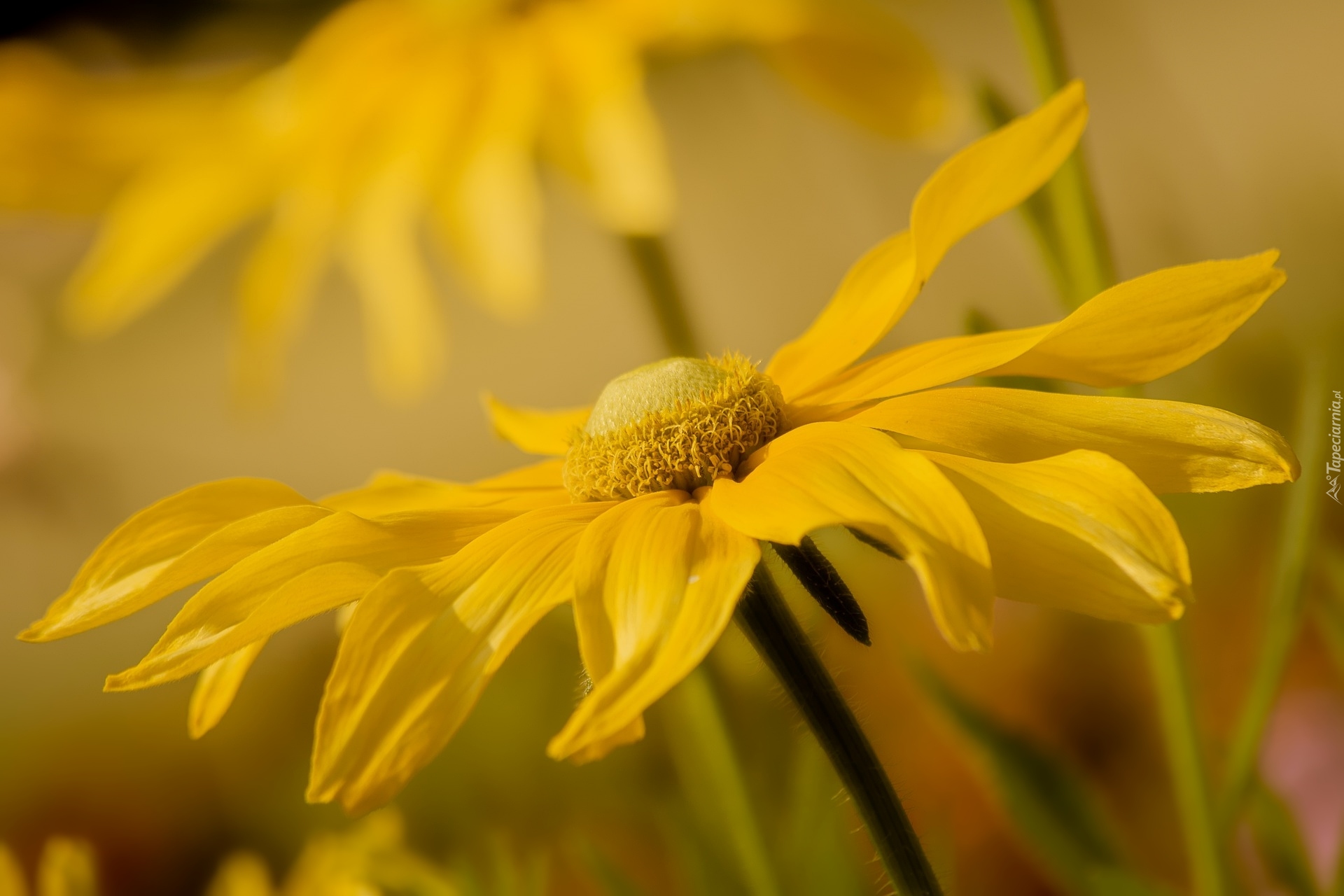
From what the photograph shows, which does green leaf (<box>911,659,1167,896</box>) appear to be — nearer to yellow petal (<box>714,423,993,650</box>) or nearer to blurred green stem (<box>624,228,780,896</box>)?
blurred green stem (<box>624,228,780,896</box>)

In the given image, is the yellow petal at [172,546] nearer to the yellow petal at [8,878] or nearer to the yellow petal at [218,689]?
the yellow petal at [218,689]

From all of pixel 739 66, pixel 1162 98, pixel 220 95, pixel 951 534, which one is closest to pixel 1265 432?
pixel 951 534

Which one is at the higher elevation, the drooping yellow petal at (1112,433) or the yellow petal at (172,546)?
the yellow petal at (172,546)

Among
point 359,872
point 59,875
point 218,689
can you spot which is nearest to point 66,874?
point 59,875

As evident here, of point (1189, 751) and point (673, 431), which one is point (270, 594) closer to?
point (673, 431)

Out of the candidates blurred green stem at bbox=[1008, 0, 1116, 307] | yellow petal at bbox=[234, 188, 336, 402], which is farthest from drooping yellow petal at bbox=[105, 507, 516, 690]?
yellow petal at bbox=[234, 188, 336, 402]

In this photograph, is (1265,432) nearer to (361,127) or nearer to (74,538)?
(361,127)

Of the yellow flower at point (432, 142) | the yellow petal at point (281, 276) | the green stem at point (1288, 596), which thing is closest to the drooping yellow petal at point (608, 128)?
the yellow flower at point (432, 142)
